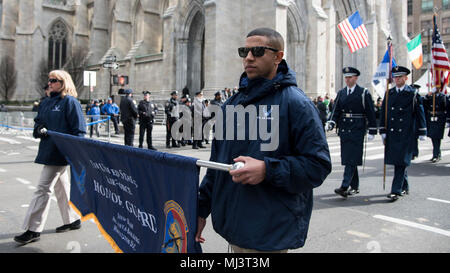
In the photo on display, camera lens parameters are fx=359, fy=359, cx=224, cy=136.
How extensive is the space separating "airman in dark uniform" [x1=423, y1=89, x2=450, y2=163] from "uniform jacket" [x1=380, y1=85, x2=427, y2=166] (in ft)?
15.6

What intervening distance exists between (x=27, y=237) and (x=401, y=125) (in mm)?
6067

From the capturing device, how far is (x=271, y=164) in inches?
75.5

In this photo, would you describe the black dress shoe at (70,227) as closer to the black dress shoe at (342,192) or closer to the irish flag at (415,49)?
the black dress shoe at (342,192)

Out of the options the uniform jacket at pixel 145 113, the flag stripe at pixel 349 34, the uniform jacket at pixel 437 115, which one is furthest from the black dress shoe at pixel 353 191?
the flag stripe at pixel 349 34

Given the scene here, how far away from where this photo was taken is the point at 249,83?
224 centimetres

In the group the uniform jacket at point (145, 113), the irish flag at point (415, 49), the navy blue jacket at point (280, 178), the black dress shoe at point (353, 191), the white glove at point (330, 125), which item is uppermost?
the irish flag at point (415, 49)

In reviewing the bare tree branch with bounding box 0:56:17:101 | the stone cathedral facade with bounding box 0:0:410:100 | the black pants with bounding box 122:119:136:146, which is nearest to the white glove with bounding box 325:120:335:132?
the black pants with bounding box 122:119:136:146

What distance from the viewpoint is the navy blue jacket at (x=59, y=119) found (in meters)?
4.41

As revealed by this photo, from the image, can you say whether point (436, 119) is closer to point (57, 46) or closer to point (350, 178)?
point (350, 178)

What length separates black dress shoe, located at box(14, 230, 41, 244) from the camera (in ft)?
13.6

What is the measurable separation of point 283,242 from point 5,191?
636cm

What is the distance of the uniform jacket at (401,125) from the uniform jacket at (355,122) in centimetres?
36
